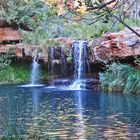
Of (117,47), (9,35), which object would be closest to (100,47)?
(117,47)

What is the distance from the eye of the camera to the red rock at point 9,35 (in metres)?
27.3

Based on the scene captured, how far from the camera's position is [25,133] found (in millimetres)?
9695

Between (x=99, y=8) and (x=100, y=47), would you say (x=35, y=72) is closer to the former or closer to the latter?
(x=100, y=47)

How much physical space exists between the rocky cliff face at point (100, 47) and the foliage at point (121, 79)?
961 millimetres

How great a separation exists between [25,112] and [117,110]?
2763 millimetres

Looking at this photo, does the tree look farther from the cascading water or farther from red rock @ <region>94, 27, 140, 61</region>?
the cascading water

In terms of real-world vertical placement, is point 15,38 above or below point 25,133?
above

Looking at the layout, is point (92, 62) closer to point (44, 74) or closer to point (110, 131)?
point (44, 74)

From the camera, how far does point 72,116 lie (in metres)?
12.8

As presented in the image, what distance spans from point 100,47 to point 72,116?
10464 mm

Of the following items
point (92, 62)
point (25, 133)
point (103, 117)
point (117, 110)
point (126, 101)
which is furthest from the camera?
point (92, 62)

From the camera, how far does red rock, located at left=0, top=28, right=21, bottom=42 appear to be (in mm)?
27281

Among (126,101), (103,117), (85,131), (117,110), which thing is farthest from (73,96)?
(85,131)

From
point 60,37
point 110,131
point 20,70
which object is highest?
point 60,37
